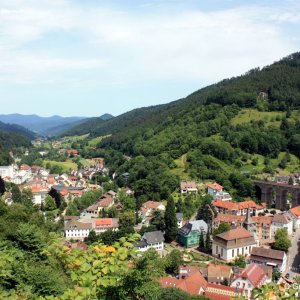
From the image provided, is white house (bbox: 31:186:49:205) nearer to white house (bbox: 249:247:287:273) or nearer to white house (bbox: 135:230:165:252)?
white house (bbox: 135:230:165:252)

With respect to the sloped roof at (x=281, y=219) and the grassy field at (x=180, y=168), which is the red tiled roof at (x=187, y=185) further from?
the sloped roof at (x=281, y=219)

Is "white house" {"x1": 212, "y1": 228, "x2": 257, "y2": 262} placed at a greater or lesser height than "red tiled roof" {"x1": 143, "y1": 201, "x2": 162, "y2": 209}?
lesser

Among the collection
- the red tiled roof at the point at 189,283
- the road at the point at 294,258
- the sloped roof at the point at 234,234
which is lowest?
the road at the point at 294,258

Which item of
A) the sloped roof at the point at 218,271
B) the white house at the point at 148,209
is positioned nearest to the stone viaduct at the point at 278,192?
the white house at the point at 148,209

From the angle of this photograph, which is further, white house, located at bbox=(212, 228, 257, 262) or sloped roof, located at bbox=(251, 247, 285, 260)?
white house, located at bbox=(212, 228, 257, 262)

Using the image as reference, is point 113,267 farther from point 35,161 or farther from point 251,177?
point 35,161

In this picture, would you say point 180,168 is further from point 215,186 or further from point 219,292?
point 219,292

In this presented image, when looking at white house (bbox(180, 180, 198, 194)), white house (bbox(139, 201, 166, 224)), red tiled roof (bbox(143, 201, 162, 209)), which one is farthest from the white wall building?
white house (bbox(180, 180, 198, 194))
